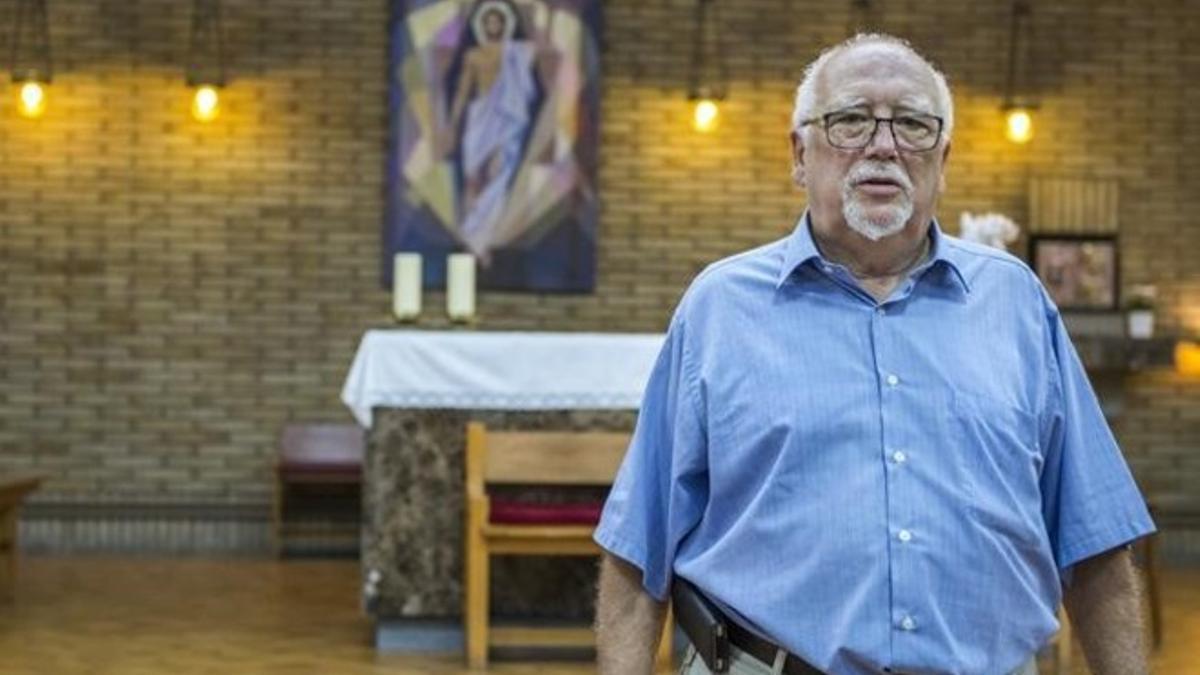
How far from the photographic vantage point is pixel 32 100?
13.0m

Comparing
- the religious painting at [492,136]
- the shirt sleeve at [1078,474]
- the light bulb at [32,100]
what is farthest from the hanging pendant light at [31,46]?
the shirt sleeve at [1078,474]

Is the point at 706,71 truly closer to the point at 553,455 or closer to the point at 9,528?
the point at 9,528

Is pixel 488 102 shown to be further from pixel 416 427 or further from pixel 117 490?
pixel 416 427

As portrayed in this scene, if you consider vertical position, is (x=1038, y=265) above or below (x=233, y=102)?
below

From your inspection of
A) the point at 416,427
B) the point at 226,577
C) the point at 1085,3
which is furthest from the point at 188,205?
the point at 1085,3

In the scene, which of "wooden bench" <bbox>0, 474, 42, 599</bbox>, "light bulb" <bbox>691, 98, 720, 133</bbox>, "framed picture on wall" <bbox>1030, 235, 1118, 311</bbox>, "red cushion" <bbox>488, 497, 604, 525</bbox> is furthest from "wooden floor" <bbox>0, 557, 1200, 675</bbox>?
"light bulb" <bbox>691, 98, 720, 133</bbox>

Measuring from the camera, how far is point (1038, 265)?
1354cm

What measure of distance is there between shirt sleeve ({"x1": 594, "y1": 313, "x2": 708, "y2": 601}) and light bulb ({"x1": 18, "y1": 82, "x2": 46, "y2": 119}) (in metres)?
10.7

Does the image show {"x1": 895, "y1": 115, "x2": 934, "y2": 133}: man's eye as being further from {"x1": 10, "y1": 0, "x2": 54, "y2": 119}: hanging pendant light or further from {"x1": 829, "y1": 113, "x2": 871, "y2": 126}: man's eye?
{"x1": 10, "y1": 0, "x2": 54, "y2": 119}: hanging pendant light

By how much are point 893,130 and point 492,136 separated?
10.5m

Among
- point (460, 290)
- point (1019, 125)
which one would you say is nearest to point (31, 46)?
point (460, 290)

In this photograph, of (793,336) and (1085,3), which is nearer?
(793,336)

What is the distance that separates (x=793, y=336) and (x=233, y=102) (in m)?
10.8

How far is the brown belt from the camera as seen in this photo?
8.97ft
